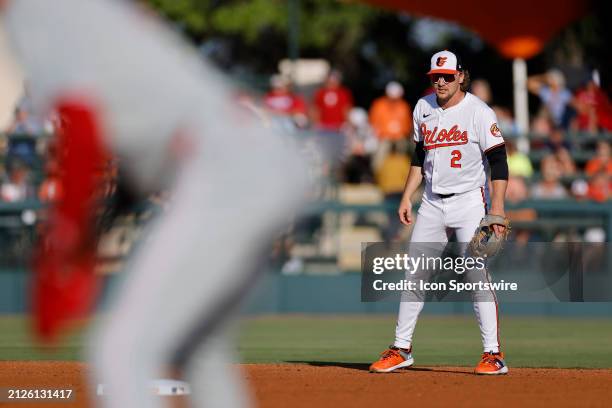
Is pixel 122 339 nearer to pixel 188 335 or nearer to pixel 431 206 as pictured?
pixel 188 335

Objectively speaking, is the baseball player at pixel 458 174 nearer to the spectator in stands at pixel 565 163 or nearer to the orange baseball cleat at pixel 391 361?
the orange baseball cleat at pixel 391 361

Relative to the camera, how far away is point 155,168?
4004mm

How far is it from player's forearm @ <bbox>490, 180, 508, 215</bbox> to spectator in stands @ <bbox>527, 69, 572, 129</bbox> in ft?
33.2

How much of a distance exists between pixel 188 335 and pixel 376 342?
8.18 meters

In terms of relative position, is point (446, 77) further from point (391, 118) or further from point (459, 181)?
point (391, 118)

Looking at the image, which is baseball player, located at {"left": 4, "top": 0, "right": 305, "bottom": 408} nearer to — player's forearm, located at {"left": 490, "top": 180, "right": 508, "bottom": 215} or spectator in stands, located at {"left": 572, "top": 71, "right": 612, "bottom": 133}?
player's forearm, located at {"left": 490, "top": 180, "right": 508, "bottom": 215}

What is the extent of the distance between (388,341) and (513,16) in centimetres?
853

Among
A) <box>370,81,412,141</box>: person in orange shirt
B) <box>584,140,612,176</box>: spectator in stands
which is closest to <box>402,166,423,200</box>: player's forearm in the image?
<box>584,140,612,176</box>: spectator in stands

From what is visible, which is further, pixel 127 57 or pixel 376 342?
pixel 376 342

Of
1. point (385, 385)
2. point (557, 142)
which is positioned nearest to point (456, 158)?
point (385, 385)

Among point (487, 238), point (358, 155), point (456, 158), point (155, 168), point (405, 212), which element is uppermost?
point (358, 155)

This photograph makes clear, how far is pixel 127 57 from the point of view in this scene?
12.9 ft

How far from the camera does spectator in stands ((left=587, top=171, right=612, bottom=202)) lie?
16.7m

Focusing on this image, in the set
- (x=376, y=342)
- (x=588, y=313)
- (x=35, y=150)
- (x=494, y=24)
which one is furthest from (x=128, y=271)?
(x=494, y=24)
